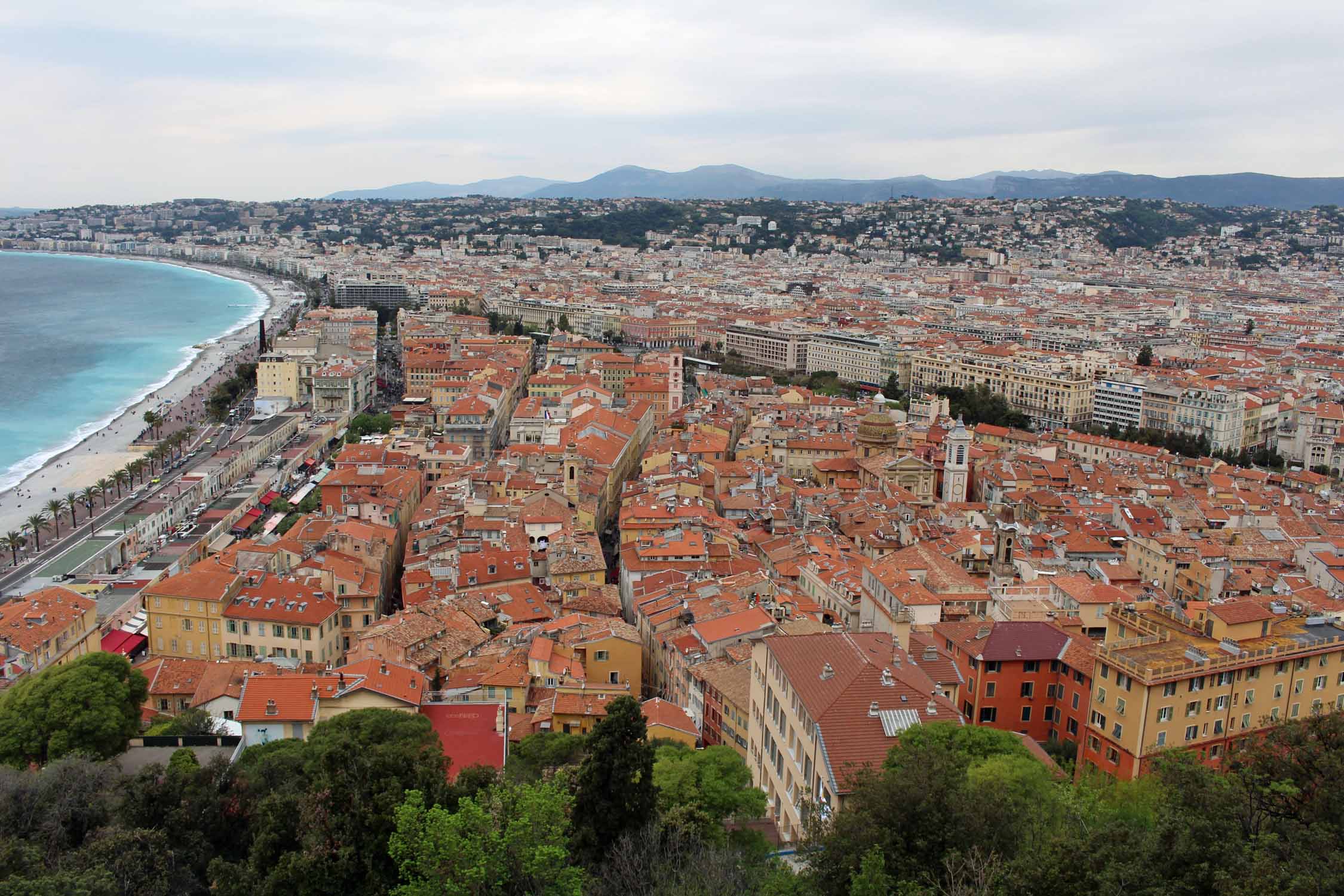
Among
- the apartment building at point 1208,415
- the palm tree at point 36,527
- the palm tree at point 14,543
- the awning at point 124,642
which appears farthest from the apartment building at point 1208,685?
the apartment building at point 1208,415

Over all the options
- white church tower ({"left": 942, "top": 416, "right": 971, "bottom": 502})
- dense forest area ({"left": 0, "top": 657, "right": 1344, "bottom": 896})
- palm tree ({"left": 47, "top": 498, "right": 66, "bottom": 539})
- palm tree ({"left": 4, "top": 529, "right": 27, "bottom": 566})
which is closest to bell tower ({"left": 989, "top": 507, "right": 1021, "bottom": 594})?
white church tower ({"left": 942, "top": 416, "right": 971, "bottom": 502})

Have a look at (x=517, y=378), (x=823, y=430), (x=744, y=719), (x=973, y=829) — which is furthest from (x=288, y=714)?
(x=517, y=378)

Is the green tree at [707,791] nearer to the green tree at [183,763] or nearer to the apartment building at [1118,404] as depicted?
the green tree at [183,763]

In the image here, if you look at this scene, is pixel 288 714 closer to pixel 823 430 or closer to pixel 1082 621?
pixel 1082 621

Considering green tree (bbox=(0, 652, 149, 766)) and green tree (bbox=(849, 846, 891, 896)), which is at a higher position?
green tree (bbox=(849, 846, 891, 896))

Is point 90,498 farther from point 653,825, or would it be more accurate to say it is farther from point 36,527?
point 653,825

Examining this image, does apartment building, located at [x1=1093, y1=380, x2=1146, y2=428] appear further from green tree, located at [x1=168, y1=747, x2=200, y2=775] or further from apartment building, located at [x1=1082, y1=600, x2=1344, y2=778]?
green tree, located at [x1=168, y1=747, x2=200, y2=775]
